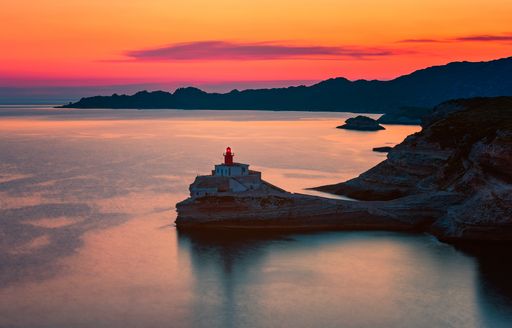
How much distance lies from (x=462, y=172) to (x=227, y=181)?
19.0 m

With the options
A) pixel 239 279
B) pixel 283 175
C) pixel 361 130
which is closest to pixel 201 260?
pixel 239 279

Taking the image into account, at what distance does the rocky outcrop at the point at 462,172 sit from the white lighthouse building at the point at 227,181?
40.3ft

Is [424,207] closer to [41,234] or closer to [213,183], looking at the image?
Result: [213,183]

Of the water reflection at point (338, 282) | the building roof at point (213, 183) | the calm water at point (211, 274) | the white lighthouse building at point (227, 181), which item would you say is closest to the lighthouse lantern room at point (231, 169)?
the white lighthouse building at point (227, 181)

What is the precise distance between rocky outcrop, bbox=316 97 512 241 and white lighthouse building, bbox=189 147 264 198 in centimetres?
1229

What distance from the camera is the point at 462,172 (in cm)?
5338

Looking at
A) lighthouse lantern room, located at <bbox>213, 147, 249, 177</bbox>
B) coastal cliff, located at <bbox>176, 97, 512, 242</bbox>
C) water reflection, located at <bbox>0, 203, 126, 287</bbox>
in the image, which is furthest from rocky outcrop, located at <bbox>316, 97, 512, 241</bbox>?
water reflection, located at <bbox>0, 203, 126, 287</bbox>

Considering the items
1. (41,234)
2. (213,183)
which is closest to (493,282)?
(213,183)

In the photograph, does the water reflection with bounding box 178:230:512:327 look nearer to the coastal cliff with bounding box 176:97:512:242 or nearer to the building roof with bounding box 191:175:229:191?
the coastal cliff with bounding box 176:97:512:242

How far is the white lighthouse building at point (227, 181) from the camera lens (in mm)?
49906

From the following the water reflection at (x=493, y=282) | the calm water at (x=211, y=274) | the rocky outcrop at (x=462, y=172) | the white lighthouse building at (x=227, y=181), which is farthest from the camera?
the white lighthouse building at (x=227, y=181)

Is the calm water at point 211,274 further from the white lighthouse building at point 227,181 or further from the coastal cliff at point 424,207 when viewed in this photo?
the white lighthouse building at point 227,181

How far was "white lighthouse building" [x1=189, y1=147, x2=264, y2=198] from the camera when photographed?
164 feet

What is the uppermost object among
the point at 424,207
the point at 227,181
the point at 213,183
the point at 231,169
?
the point at 231,169
